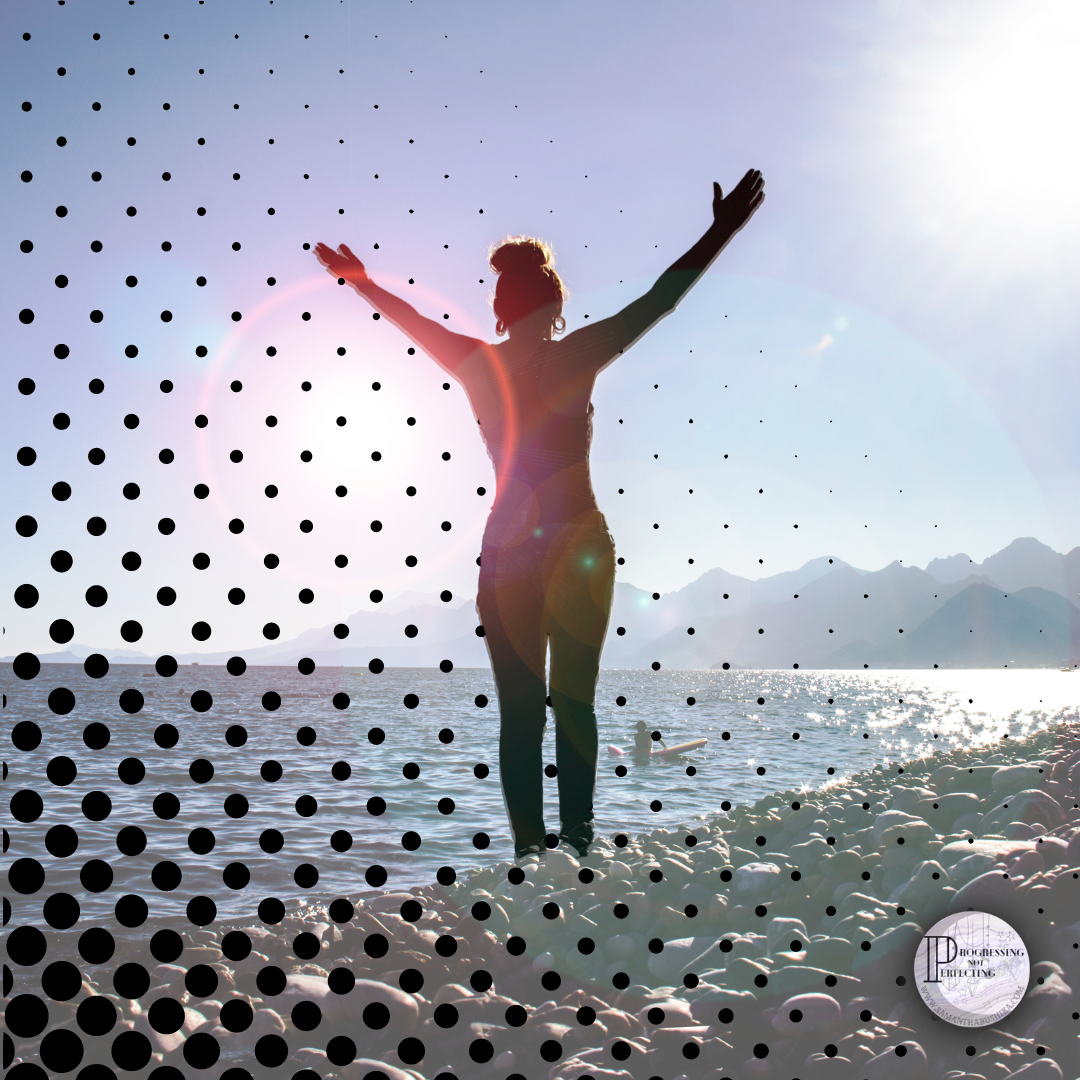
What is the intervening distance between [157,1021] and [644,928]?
2.23 m

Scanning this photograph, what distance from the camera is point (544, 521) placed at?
7.93 ft

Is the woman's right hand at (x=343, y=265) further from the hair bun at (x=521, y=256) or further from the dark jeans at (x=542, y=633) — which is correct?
the dark jeans at (x=542, y=633)

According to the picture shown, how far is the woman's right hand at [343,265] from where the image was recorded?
2498 millimetres

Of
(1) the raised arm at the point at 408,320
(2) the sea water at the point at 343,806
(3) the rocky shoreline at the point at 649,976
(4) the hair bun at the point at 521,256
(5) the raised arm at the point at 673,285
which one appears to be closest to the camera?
(3) the rocky shoreline at the point at 649,976

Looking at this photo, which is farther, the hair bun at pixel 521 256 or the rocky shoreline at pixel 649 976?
the hair bun at pixel 521 256

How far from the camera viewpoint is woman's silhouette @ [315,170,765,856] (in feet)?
7.88

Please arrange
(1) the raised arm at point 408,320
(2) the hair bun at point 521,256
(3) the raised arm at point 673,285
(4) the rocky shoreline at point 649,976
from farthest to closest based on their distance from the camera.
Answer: (2) the hair bun at point 521,256, (1) the raised arm at point 408,320, (3) the raised arm at point 673,285, (4) the rocky shoreline at point 649,976

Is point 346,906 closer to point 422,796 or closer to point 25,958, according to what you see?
point 25,958

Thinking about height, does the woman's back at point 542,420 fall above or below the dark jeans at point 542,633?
above

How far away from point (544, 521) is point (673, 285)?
89cm

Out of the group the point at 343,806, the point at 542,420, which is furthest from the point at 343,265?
the point at 343,806

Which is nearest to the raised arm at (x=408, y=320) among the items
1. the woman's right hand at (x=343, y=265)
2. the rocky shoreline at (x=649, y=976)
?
the woman's right hand at (x=343, y=265)

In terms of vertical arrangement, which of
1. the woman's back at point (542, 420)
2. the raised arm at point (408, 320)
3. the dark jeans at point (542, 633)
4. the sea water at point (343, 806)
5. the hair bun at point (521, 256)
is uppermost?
the hair bun at point (521, 256)

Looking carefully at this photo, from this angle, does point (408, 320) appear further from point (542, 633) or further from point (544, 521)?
point (542, 633)
